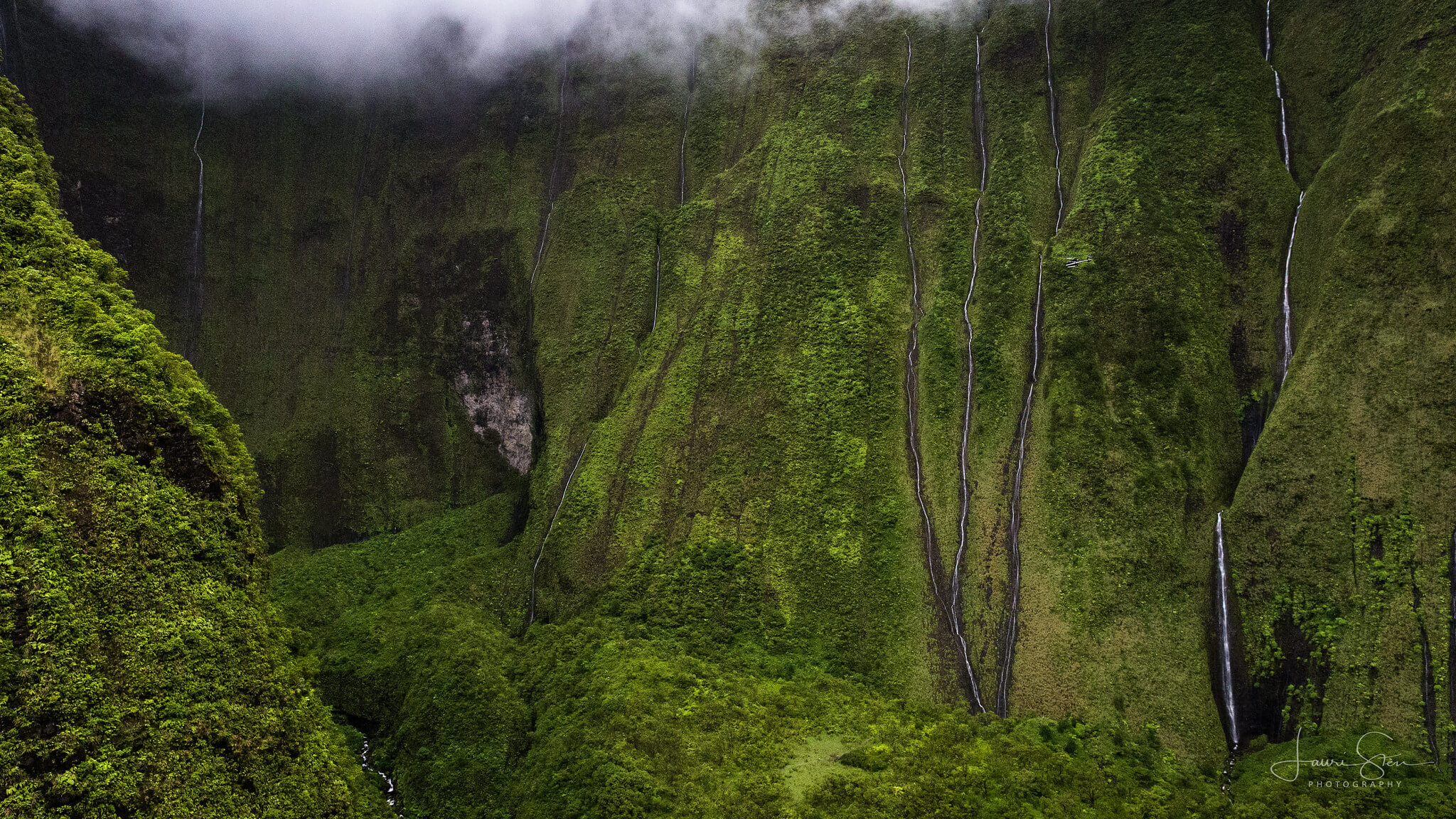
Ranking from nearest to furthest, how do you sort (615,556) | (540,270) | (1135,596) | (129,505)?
(129,505) → (1135,596) → (615,556) → (540,270)

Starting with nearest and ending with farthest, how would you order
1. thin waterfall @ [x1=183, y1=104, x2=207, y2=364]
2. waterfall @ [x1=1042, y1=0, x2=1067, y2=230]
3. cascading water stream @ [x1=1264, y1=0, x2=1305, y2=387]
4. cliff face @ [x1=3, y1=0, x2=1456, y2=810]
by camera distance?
cliff face @ [x1=3, y1=0, x2=1456, y2=810], cascading water stream @ [x1=1264, y1=0, x2=1305, y2=387], waterfall @ [x1=1042, y1=0, x2=1067, y2=230], thin waterfall @ [x1=183, y1=104, x2=207, y2=364]

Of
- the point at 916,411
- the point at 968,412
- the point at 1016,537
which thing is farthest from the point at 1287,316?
the point at 916,411

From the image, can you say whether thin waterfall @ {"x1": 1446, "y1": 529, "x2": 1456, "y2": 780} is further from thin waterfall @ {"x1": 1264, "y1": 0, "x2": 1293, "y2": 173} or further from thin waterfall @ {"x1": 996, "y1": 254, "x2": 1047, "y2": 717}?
thin waterfall @ {"x1": 1264, "y1": 0, "x2": 1293, "y2": 173}

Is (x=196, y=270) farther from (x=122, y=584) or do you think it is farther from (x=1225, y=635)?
A: (x=1225, y=635)

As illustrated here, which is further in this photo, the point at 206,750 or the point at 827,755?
the point at 827,755

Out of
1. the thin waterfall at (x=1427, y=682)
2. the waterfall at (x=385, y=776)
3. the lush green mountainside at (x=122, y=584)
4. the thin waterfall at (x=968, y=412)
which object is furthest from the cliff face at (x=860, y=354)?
the lush green mountainside at (x=122, y=584)

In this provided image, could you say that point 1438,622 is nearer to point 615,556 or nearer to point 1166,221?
point 1166,221

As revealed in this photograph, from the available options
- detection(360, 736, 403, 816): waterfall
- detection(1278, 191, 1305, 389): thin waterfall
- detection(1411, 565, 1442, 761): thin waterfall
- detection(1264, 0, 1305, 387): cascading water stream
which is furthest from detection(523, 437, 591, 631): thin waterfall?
detection(1411, 565, 1442, 761): thin waterfall

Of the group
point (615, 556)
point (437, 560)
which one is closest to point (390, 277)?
point (437, 560)
